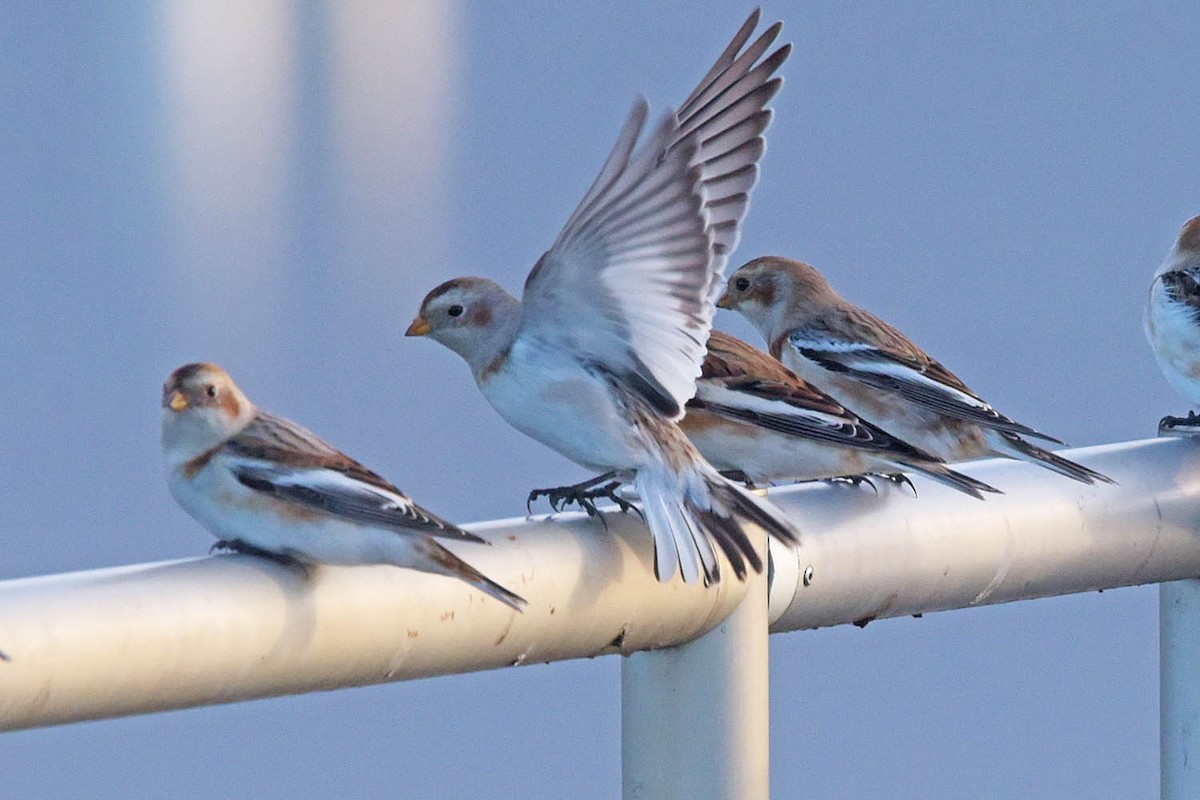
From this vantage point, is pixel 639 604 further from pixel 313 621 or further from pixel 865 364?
pixel 865 364

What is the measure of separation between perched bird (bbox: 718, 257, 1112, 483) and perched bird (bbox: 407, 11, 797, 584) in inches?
58.8

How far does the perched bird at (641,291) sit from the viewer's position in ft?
8.73

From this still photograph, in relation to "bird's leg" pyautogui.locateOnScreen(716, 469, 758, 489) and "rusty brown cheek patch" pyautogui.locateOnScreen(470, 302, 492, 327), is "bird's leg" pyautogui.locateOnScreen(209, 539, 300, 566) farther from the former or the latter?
"bird's leg" pyautogui.locateOnScreen(716, 469, 758, 489)

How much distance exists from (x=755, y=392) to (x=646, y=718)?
1.57 metres

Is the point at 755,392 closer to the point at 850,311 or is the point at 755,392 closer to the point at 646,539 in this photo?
the point at 850,311

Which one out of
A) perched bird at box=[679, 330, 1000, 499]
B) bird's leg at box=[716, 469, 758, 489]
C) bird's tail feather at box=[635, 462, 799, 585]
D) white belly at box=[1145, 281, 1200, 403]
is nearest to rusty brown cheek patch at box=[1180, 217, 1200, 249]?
white belly at box=[1145, 281, 1200, 403]

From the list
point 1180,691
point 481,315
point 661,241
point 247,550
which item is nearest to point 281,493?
point 247,550

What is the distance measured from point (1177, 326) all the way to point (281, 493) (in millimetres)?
3105

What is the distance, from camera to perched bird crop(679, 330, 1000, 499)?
3500mm

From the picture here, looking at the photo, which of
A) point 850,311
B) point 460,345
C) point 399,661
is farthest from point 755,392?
point 399,661

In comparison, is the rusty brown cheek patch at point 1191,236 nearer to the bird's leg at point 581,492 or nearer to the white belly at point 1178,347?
the white belly at point 1178,347

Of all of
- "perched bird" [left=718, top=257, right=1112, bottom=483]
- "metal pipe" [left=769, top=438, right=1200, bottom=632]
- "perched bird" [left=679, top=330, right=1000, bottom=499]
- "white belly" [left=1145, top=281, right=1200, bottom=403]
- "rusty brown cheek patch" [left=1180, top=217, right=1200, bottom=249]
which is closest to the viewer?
"metal pipe" [left=769, top=438, right=1200, bottom=632]

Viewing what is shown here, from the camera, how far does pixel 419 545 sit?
78.0 inches

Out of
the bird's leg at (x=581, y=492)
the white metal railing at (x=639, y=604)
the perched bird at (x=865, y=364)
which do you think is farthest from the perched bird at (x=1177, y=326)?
the white metal railing at (x=639, y=604)
